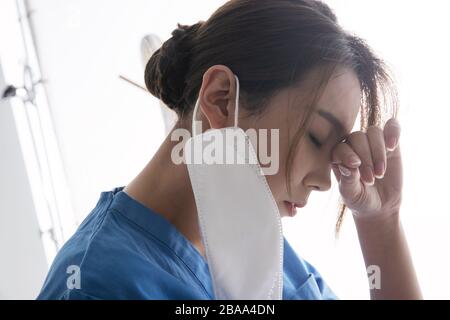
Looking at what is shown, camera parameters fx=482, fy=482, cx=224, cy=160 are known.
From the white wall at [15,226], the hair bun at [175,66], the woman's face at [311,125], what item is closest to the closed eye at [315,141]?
the woman's face at [311,125]

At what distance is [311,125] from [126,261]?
32cm

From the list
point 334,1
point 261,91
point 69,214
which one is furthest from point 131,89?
point 261,91

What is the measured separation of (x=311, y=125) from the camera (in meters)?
0.70

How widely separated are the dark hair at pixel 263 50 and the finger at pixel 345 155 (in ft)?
0.26

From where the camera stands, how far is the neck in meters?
0.74

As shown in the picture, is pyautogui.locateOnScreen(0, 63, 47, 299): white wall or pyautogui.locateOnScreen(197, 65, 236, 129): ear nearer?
pyautogui.locateOnScreen(197, 65, 236, 129): ear

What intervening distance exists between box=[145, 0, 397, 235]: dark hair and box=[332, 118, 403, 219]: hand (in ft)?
0.28

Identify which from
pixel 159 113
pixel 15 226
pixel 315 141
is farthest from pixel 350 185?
pixel 15 226

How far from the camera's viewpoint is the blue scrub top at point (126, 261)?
0.60 m

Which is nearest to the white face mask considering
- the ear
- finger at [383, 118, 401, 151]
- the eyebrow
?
the ear

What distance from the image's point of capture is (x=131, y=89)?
1.31 m

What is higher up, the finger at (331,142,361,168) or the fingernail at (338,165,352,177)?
the finger at (331,142,361,168)

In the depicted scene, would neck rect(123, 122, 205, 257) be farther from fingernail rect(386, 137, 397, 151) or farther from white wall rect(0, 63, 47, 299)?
white wall rect(0, 63, 47, 299)

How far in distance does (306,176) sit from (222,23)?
0.87 feet
